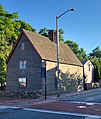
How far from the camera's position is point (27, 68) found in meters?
34.5

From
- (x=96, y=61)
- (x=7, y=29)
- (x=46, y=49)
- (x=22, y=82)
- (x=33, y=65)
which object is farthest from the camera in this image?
(x=96, y=61)

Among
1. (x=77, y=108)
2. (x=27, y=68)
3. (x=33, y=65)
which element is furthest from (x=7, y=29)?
(x=77, y=108)

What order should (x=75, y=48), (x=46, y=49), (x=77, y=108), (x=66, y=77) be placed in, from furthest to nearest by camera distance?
(x=75, y=48) → (x=66, y=77) → (x=46, y=49) → (x=77, y=108)

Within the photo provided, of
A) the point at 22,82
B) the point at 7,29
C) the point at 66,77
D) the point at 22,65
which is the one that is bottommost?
the point at 22,82

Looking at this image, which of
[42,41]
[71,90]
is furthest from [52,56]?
[71,90]

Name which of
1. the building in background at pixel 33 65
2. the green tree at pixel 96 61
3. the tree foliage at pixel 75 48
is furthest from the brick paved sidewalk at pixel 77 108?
the tree foliage at pixel 75 48

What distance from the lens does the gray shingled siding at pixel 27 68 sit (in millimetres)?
33375

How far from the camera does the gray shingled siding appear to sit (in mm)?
33375

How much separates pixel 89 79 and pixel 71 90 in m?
14.9

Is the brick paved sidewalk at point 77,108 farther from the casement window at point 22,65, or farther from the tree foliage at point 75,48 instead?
the tree foliage at point 75,48

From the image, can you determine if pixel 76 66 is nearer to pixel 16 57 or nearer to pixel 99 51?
pixel 16 57

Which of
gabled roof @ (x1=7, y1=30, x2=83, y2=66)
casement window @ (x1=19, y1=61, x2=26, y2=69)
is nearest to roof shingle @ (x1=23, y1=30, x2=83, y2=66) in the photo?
gabled roof @ (x1=7, y1=30, x2=83, y2=66)

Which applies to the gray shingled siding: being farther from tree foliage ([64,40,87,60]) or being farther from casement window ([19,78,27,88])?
tree foliage ([64,40,87,60])

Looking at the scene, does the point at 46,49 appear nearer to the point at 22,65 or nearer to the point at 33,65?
the point at 33,65
